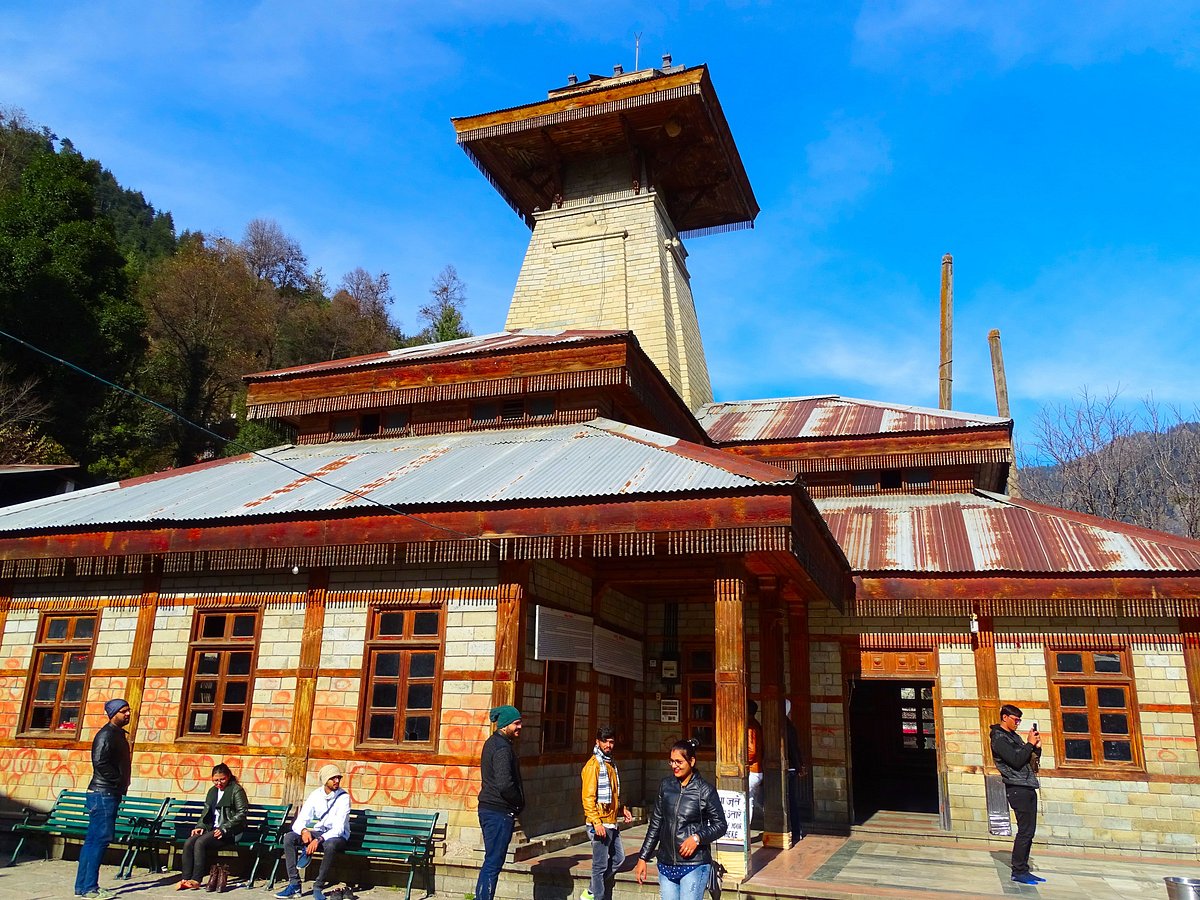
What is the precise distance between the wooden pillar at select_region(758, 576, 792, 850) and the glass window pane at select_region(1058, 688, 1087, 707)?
3.76 meters

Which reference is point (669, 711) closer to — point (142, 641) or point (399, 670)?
point (399, 670)

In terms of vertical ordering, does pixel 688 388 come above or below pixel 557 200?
below

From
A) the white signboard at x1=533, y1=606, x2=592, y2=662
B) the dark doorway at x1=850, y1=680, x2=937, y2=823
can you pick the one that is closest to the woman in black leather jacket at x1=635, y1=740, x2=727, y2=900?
the white signboard at x1=533, y1=606, x2=592, y2=662

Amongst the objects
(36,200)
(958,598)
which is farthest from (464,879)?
(36,200)

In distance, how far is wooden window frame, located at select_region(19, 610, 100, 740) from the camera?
10875 mm

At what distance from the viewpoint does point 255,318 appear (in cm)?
4241

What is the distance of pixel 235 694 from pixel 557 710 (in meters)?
3.88

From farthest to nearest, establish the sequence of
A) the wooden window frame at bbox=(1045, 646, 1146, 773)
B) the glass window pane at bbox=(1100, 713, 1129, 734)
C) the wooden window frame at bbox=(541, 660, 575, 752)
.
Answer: the glass window pane at bbox=(1100, 713, 1129, 734)
the wooden window frame at bbox=(1045, 646, 1146, 773)
the wooden window frame at bbox=(541, 660, 575, 752)

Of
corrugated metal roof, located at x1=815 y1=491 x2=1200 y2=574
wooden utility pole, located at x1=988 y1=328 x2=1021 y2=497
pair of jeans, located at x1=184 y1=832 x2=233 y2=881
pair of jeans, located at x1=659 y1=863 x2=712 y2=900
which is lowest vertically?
pair of jeans, located at x1=184 y1=832 x2=233 y2=881

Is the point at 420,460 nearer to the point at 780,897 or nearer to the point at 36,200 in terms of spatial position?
the point at 780,897

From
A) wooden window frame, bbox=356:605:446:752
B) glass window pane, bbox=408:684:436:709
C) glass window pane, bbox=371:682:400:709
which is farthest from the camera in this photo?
glass window pane, bbox=371:682:400:709

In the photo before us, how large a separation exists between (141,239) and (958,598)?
59.0m

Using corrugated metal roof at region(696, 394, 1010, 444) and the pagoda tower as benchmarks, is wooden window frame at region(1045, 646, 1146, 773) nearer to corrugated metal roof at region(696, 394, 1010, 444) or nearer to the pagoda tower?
corrugated metal roof at region(696, 394, 1010, 444)

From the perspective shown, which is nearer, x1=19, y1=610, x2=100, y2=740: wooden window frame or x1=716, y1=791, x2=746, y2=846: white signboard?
x1=716, y1=791, x2=746, y2=846: white signboard
